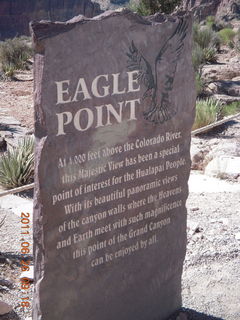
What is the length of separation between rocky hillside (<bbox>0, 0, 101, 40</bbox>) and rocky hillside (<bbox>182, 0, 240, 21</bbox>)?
15.0m

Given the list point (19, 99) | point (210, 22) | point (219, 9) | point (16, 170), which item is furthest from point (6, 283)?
point (219, 9)

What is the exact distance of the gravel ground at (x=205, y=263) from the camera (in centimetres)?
448

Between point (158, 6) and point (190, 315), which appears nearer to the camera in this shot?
point (190, 315)

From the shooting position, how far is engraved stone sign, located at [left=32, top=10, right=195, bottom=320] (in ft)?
10.8

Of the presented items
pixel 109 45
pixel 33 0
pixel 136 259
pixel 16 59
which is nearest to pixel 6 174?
pixel 136 259

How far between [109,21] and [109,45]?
5.9 inches

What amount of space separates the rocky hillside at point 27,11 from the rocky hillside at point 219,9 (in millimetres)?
14993

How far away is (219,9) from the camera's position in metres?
61.9

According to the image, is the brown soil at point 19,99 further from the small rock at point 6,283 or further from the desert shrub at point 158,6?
the small rock at point 6,283

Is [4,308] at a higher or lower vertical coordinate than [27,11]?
higher

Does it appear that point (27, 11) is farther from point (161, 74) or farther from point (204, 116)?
point (161, 74)

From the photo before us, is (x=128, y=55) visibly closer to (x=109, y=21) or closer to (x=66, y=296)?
(x=109, y=21)

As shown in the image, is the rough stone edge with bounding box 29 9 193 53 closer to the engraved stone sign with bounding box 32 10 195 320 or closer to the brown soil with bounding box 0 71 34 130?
the engraved stone sign with bounding box 32 10 195 320

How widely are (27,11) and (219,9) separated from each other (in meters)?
26.4
